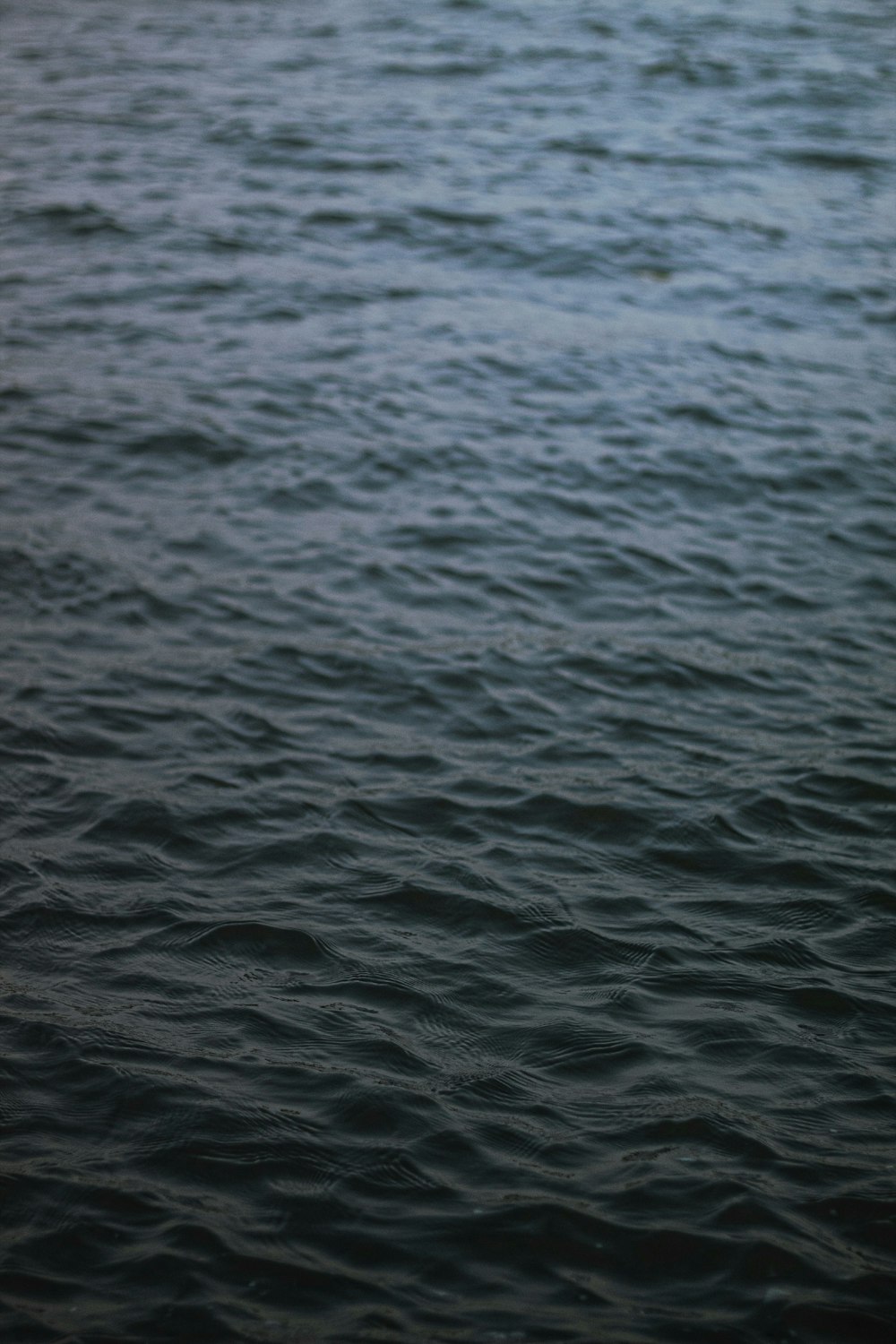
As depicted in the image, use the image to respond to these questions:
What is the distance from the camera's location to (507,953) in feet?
15.2

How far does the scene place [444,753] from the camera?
5.74m

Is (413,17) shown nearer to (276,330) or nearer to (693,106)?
(693,106)

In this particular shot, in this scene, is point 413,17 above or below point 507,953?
above

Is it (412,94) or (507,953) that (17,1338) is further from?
(412,94)

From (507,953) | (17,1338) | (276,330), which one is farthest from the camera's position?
(276,330)

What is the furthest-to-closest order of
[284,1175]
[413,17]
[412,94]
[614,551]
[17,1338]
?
1. [413,17]
2. [412,94]
3. [614,551]
4. [284,1175]
5. [17,1338]

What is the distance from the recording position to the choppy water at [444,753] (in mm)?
3645

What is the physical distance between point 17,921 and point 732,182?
10.5 meters

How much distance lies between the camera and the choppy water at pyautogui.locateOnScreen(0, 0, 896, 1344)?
364 centimetres

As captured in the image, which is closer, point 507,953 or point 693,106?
point 507,953

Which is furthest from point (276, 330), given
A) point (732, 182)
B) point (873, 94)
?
point (873, 94)

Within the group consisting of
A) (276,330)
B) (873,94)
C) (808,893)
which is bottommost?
(808,893)

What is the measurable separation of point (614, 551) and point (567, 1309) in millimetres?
4560

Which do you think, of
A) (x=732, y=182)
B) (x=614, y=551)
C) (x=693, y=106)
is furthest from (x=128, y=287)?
(x=693, y=106)
